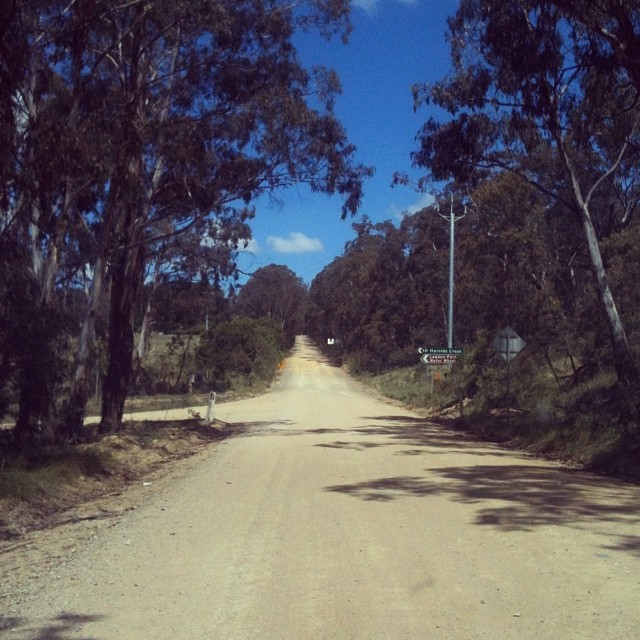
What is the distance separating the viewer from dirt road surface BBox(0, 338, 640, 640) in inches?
209

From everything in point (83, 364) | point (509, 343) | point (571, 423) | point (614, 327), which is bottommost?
point (571, 423)

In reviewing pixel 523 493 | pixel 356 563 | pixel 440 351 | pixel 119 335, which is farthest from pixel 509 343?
pixel 356 563

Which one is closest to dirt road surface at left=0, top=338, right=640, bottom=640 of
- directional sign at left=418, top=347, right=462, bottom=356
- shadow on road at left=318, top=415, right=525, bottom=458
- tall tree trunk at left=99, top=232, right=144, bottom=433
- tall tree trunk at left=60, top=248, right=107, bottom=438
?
shadow on road at left=318, top=415, right=525, bottom=458

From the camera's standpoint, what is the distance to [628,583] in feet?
20.0

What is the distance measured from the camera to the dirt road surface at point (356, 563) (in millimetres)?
5316

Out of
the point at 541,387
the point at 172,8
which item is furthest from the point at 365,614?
the point at 541,387

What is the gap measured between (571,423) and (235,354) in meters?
42.4

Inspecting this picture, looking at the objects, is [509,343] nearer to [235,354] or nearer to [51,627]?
[51,627]

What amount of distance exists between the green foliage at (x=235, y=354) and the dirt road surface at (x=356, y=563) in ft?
142

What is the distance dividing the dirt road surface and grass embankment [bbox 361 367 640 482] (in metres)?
1.97

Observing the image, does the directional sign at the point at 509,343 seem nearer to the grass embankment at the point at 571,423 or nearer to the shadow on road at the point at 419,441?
the grass embankment at the point at 571,423

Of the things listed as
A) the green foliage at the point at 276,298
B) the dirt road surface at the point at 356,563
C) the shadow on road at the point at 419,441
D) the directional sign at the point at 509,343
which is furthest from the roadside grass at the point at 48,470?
the green foliage at the point at 276,298

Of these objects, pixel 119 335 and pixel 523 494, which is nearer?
pixel 523 494

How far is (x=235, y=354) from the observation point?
58.8m
